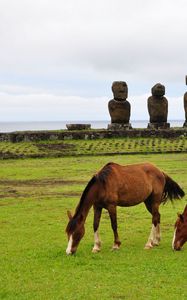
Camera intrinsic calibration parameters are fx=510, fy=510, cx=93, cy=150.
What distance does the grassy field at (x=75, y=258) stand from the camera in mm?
7238

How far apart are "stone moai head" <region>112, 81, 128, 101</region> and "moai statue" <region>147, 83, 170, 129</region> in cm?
206

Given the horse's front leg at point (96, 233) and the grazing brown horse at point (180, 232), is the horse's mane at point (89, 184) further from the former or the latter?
the grazing brown horse at point (180, 232)

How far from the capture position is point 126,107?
38.2m

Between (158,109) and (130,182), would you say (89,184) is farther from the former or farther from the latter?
(158,109)

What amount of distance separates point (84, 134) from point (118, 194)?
2634 cm

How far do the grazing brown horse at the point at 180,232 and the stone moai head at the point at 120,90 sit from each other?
29.4 m

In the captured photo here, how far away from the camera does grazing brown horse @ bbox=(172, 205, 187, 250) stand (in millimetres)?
9078

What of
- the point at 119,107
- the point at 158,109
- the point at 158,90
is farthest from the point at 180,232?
the point at 158,109

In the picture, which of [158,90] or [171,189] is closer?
[171,189]

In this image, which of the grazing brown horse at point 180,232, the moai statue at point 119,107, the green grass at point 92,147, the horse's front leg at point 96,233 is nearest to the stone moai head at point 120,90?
the moai statue at point 119,107

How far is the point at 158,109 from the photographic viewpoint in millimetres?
38531

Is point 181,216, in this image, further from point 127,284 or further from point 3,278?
point 3,278

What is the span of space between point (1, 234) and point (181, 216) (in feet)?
13.6

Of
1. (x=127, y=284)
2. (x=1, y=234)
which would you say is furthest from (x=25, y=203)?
(x=127, y=284)
